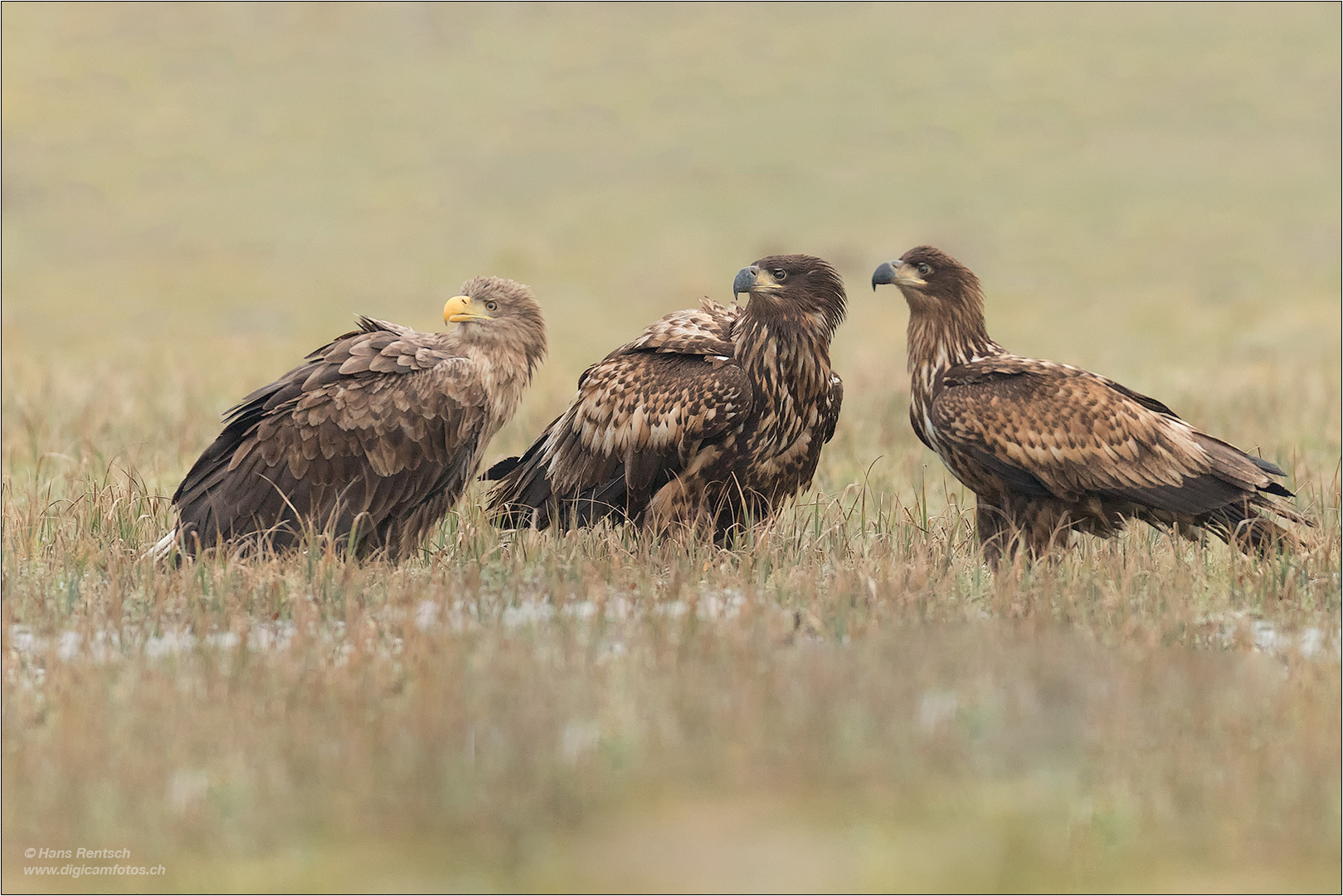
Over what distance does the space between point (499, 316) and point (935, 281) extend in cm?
225

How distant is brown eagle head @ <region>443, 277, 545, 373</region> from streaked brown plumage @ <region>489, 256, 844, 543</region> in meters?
0.45

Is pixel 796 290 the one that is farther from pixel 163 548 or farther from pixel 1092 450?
pixel 163 548

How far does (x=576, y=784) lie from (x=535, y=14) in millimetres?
70608

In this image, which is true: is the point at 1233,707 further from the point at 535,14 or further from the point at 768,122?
the point at 535,14

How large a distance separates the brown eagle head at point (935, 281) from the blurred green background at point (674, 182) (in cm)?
753

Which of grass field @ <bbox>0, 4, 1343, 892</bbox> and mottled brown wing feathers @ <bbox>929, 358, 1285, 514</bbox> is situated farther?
mottled brown wing feathers @ <bbox>929, 358, 1285, 514</bbox>

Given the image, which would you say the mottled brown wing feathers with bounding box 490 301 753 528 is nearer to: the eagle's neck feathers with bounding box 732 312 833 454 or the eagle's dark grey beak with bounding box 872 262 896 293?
the eagle's neck feathers with bounding box 732 312 833 454

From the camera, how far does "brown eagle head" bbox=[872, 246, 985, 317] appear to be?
24.6 feet

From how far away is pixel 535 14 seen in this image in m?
71.2

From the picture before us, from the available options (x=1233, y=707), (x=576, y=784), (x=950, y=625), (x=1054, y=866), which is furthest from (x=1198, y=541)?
(x=576, y=784)

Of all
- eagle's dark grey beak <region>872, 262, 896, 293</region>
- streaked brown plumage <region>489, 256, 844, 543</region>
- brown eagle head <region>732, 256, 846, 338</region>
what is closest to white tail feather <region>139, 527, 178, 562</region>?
streaked brown plumage <region>489, 256, 844, 543</region>

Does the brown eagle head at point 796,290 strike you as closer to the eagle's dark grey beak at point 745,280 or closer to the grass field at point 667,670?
the eagle's dark grey beak at point 745,280

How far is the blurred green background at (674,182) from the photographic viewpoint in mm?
28342

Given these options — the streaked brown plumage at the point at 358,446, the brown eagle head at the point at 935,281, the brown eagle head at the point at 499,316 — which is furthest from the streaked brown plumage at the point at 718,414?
the streaked brown plumage at the point at 358,446
